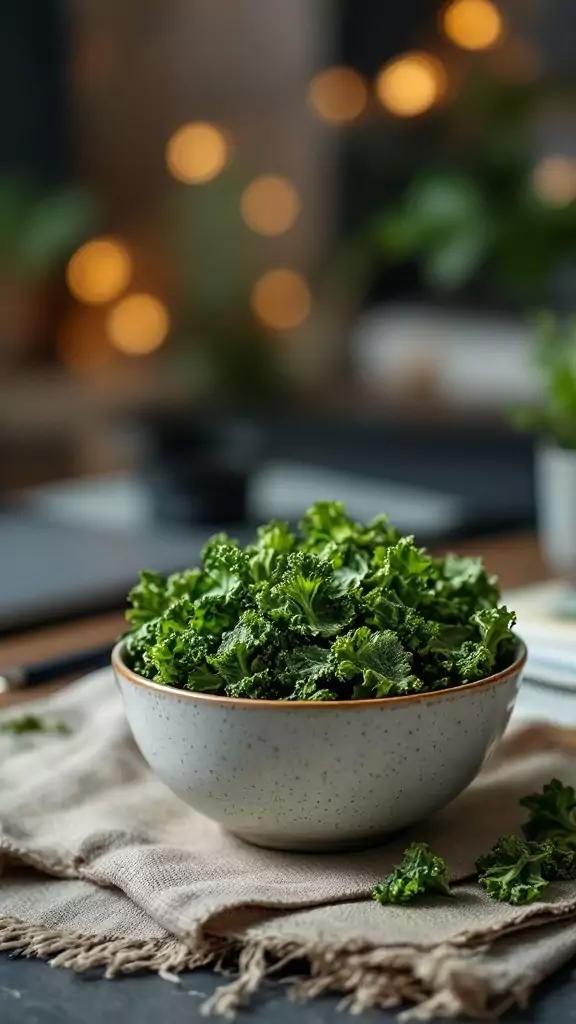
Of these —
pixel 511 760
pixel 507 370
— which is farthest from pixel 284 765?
pixel 507 370

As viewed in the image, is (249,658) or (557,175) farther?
(557,175)

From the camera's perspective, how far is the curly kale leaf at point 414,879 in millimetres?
759

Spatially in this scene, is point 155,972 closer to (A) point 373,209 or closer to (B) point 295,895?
(B) point 295,895

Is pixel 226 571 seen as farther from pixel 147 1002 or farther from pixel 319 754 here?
pixel 147 1002

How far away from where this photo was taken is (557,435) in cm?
143

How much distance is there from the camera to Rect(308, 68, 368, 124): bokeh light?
A: 3.83 meters

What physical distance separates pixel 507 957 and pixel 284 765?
6.3 inches

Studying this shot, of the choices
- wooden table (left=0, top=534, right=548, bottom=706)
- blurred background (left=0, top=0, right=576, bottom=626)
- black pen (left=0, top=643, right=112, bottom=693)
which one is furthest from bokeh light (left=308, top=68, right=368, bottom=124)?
black pen (left=0, top=643, right=112, bottom=693)

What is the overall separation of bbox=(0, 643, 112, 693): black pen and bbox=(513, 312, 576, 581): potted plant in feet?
1.58

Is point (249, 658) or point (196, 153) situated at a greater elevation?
point (196, 153)

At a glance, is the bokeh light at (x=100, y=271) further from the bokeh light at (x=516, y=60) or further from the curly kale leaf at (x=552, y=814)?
the curly kale leaf at (x=552, y=814)

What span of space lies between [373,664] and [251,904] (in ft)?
0.48

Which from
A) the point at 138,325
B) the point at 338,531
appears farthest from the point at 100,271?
the point at 338,531

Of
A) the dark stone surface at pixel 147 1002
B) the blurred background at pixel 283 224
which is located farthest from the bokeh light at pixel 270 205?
the dark stone surface at pixel 147 1002
